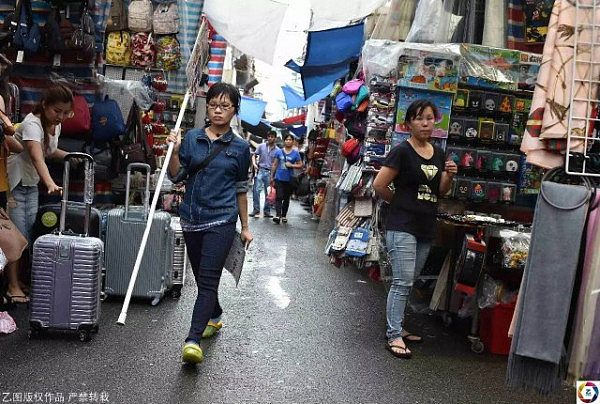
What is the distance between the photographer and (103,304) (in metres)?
6.49

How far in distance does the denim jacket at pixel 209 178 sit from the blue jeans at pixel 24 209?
184 cm

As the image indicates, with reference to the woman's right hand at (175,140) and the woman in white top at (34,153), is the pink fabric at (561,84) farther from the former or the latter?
the woman in white top at (34,153)

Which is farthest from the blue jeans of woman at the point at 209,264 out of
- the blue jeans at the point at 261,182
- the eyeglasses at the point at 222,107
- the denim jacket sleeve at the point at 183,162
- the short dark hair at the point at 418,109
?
the blue jeans at the point at 261,182

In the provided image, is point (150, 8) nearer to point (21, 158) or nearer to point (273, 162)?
point (21, 158)

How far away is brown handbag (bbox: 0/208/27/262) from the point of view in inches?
207

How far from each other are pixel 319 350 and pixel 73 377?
195cm

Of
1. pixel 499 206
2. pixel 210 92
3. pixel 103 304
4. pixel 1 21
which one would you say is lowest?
pixel 103 304

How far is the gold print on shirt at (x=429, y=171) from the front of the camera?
5.45m

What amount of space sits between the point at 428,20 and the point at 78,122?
159 inches

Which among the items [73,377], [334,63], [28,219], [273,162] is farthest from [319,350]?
[273,162]

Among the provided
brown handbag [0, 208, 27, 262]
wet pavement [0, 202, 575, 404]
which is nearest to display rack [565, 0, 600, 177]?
wet pavement [0, 202, 575, 404]

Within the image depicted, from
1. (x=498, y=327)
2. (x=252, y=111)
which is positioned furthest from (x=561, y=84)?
(x=252, y=111)

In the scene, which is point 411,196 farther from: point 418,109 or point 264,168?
point 264,168

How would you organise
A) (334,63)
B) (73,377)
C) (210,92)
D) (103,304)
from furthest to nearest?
(334,63) → (103,304) → (210,92) → (73,377)
